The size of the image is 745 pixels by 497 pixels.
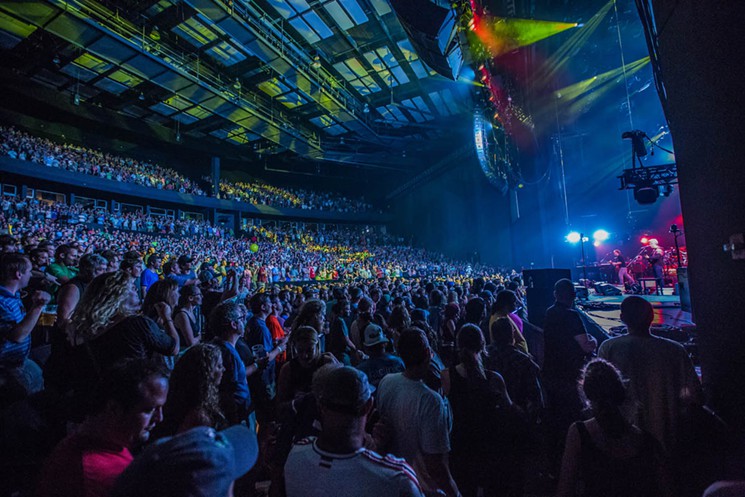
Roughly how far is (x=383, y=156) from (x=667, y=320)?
23.9 meters

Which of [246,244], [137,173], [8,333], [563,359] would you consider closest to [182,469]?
[8,333]

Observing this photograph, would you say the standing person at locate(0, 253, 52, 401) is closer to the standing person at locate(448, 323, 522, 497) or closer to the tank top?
the standing person at locate(448, 323, 522, 497)

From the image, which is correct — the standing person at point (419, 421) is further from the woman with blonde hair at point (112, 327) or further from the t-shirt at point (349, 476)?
the woman with blonde hair at point (112, 327)

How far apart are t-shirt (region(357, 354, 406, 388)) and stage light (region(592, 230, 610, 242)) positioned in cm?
2289

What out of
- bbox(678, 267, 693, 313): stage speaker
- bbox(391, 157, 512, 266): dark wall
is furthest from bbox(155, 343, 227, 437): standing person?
bbox(391, 157, 512, 266): dark wall

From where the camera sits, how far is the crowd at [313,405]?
1.19 meters

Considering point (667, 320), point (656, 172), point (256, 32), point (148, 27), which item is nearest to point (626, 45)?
point (656, 172)

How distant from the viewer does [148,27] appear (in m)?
13.7

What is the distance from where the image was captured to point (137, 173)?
20.4 metres

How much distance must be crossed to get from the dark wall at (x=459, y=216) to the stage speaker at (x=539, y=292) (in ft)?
69.3

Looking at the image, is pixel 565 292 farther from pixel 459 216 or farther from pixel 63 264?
pixel 459 216

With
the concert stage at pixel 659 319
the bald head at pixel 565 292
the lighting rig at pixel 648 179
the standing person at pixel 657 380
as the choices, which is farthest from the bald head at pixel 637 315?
the lighting rig at pixel 648 179

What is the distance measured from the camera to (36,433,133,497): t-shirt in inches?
42.2

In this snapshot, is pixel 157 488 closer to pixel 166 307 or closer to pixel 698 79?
pixel 166 307
